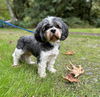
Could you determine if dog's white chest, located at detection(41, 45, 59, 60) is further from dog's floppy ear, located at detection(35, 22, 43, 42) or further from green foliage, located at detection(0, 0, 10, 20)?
green foliage, located at detection(0, 0, 10, 20)

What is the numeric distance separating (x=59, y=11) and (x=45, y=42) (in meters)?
14.9

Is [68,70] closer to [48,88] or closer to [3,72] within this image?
[48,88]

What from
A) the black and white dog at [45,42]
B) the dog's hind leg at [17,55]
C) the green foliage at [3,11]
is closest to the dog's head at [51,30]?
the black and white dog at [45,42]

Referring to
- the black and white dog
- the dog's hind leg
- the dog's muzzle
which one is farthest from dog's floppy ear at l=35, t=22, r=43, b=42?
the dog's hind leg

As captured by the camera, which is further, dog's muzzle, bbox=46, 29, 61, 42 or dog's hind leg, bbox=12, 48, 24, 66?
dog's hind leg, bbox=12, 48, 24, 66

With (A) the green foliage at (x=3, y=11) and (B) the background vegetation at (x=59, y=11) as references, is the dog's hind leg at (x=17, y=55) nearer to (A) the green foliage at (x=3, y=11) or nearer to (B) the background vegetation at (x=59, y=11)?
(B) the background vegetation at (x=59, y=11)

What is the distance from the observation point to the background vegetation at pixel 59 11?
1747 cm

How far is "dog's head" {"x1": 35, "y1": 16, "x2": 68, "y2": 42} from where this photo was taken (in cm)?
303

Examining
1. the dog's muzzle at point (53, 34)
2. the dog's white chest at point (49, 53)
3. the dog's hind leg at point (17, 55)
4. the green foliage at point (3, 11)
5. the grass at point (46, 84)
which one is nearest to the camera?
the grass at point (46, 84)

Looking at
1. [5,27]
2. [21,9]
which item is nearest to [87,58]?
[5,27]

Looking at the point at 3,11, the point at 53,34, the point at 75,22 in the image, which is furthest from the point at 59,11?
A: the point at 53,34

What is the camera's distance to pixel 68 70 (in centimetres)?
391

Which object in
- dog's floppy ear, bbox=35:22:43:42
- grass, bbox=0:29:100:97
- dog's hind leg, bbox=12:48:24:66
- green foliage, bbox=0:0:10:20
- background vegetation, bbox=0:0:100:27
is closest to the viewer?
grass, bbox=0:29:100:97

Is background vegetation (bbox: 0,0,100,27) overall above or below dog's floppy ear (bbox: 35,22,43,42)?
below
